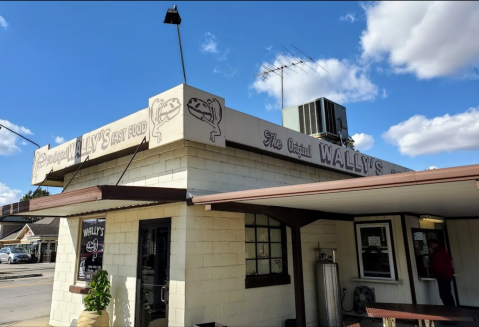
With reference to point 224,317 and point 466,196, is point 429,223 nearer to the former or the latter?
point 466,196

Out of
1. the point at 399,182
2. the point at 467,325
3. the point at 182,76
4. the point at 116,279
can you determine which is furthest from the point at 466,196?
the point at 116,279

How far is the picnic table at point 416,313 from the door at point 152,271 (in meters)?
3.43

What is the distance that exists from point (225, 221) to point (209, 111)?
6.61 ft

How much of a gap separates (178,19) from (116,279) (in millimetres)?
5167

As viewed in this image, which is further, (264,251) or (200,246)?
(264,251)

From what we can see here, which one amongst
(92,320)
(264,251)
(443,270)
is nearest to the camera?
(92,320)

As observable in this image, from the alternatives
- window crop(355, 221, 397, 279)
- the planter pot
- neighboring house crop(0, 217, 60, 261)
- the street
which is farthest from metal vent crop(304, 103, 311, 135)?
neighboring house crop(0, 217, 60, 261)

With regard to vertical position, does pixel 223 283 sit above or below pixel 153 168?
below

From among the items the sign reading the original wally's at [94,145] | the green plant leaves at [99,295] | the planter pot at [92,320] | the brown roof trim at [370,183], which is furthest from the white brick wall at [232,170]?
the planter pot at [92,320]

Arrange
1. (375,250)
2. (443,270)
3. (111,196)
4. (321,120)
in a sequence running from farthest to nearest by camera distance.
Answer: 1. (321,120)
2. (375,250)
3. (443,270)
4. (111,196)

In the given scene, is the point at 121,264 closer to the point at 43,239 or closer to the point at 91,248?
the point at 91,248

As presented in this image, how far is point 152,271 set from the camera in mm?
6254

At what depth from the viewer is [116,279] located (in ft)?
22.4

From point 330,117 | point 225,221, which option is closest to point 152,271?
point 225,221
